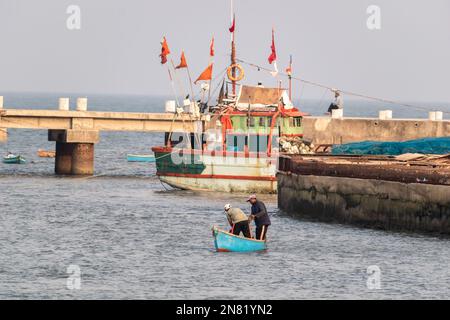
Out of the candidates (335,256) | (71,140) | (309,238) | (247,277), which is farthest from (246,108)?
(247,277)

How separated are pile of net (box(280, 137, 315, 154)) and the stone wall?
664 cm

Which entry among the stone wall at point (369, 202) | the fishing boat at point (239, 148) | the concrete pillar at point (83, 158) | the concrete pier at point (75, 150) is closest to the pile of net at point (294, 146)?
the fishing boat at point (239, 148)

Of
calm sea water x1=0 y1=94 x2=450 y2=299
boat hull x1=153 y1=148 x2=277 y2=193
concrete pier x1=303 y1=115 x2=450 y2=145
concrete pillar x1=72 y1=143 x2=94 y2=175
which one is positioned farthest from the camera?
concrete pier x1=303 y1=115 x2=450 y2=145

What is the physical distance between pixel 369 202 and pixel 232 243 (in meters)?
9.38

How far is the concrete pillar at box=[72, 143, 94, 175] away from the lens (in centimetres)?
7706

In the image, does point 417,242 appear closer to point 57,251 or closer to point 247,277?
point 247,277

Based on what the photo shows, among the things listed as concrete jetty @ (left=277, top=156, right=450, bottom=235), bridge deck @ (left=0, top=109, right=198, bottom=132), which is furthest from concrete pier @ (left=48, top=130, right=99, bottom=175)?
concrete jetty @ (left=277, top=156, right=450, bottom=235)

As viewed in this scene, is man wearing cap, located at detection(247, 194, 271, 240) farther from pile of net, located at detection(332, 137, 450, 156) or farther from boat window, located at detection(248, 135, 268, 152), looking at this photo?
pile of net, located at detection(332, 137, 450, 156)

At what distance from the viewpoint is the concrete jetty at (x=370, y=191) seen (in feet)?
167

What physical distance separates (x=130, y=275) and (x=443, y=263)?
10530 millimetres

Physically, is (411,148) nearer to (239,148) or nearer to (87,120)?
(239,148)

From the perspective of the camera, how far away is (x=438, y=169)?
5116cm

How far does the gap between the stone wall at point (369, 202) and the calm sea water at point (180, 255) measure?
797mm

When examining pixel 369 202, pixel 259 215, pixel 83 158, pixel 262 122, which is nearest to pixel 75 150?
pixel 83 158
